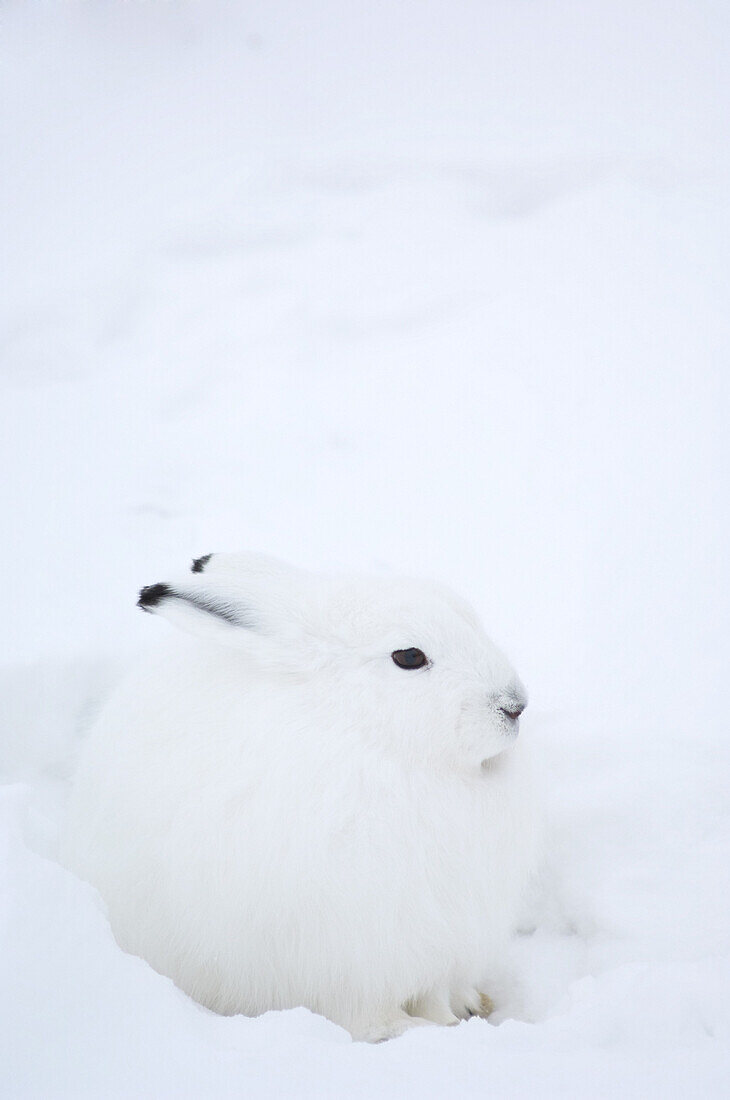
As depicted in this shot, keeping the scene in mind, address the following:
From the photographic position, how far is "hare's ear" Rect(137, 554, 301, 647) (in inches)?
85.0

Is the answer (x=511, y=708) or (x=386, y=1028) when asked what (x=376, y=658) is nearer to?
(x=511, y=708)

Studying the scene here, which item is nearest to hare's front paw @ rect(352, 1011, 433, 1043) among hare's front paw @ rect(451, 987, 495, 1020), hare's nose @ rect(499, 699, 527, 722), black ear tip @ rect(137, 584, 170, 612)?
hare's front paw @ rect(451, 987, 495, 1020)

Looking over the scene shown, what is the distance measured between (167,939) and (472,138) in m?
6.05

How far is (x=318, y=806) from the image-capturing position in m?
2.03

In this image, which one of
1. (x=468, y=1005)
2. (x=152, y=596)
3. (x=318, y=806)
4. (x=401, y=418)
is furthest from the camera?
(x=401, y=418)

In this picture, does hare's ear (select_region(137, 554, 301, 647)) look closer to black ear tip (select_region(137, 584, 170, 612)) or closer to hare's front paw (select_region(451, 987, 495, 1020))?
black ear tip (select_region(137, 584, 170, 612))

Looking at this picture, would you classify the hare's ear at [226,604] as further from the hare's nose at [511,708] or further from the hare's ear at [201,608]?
the hare's nose at [511,708]

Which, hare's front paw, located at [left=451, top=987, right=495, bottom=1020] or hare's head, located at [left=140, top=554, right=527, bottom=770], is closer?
hare's head, located at [left=140, top=554, right=527, bottom=770]

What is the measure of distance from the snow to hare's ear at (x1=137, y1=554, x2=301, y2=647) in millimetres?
624

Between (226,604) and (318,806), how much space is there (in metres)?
0.57

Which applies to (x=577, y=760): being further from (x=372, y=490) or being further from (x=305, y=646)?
(x=372, y=490)

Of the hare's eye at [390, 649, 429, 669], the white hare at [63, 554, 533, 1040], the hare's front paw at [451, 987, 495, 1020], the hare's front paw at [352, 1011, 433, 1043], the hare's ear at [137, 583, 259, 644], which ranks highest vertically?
the hare's ear at [137, 583, 259, 644]

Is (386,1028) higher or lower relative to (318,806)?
lower

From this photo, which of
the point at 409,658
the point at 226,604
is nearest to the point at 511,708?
the point at 409,658
